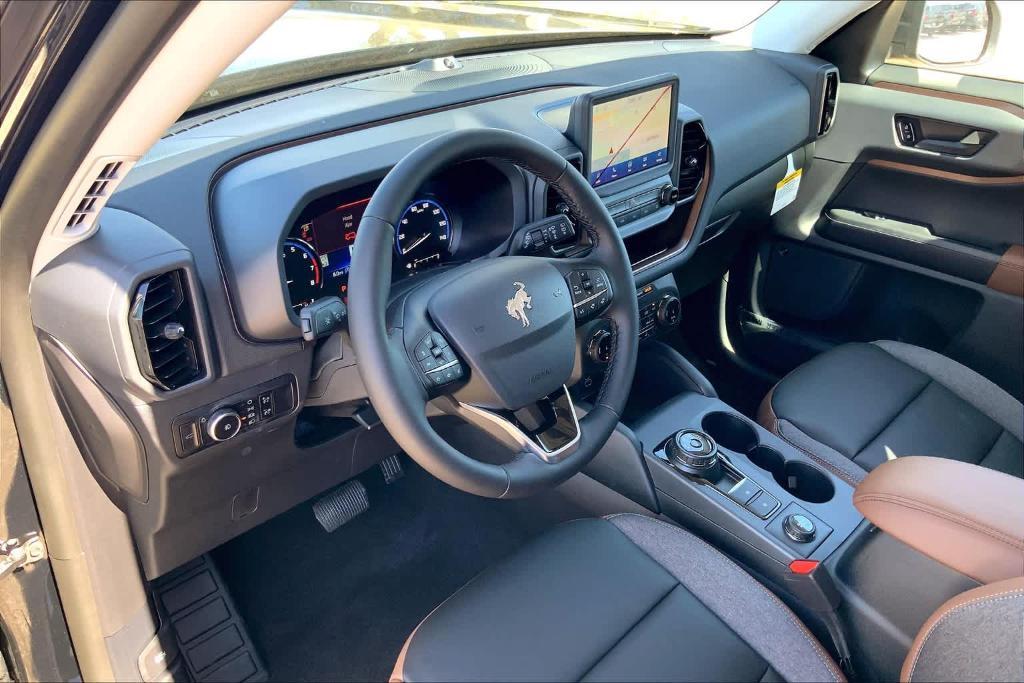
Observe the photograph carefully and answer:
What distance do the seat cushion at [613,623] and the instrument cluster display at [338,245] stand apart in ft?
1.89

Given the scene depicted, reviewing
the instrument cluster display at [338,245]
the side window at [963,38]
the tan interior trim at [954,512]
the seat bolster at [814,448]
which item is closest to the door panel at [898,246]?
the side window at [963,38]

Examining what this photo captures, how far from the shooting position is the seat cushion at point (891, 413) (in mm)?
1760

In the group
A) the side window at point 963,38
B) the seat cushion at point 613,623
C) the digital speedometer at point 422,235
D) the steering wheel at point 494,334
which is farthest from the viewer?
the side window at point 963,38

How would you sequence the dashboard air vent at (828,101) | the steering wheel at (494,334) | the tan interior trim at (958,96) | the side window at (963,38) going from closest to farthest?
the steering wheel at (494,334) → the tan interior trim at (958,96) → the side window at (963,38) → the dashboard air vent at (828,101)

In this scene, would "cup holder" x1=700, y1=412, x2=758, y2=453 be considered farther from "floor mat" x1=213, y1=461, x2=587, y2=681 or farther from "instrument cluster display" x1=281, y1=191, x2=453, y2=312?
"instrument cluster display" x1=281, y1=191, x2=453, y2=312

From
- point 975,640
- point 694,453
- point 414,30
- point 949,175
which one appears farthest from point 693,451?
point 949,175

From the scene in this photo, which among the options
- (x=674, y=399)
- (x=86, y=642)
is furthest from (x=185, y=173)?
(x=674, y=399)

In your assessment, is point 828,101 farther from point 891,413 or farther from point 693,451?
point 693,451

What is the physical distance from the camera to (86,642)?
4.91ft

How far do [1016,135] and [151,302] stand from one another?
7.13 feet

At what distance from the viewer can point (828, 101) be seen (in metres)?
2.40

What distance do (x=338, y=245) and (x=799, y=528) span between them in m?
1.02

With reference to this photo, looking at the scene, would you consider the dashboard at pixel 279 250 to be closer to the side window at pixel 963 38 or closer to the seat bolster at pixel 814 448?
the seat bolster at pixel 814 448

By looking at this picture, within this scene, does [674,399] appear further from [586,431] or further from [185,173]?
[185,173]
